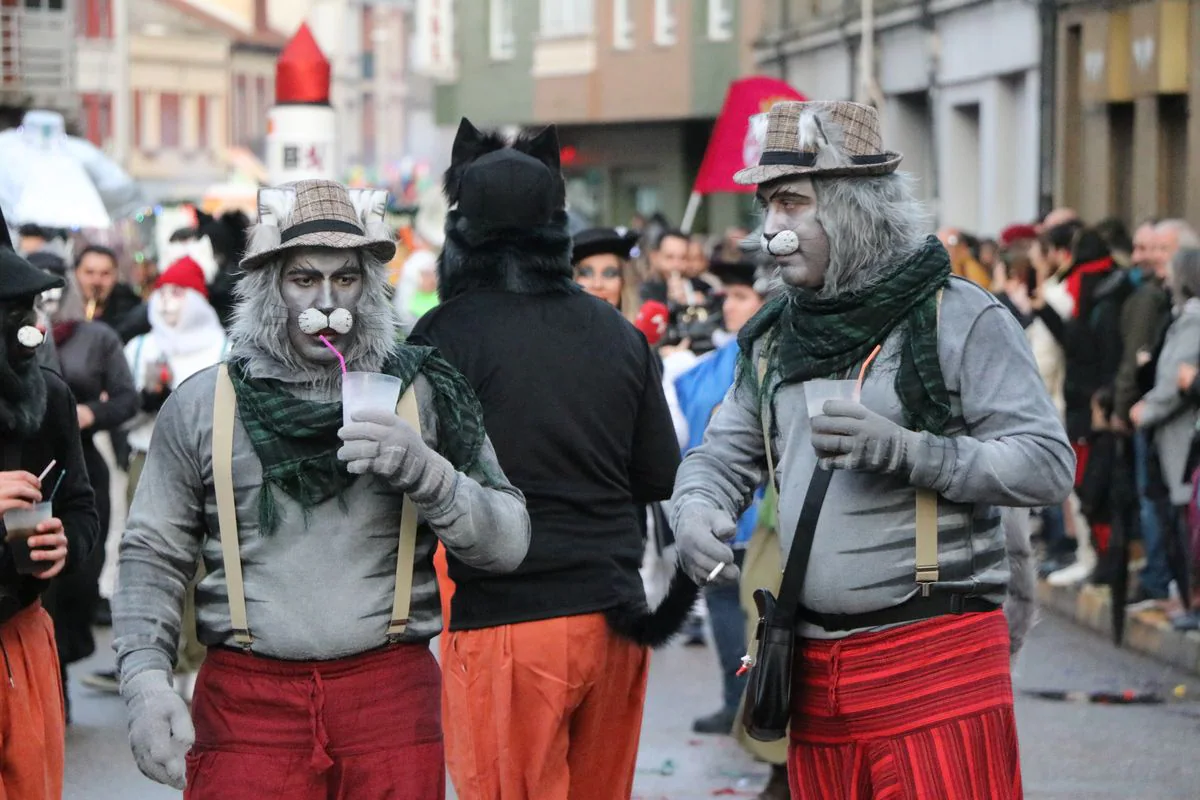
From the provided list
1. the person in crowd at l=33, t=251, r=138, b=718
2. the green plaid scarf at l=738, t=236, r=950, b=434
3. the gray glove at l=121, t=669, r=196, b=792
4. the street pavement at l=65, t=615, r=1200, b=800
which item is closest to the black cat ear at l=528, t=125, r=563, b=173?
the green plaid scarf at l=738, t=236, r=950, b=434

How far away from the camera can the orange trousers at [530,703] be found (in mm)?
5688

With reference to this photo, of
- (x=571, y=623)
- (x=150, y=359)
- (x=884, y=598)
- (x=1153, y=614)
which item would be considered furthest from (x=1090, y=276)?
(x=884, y=598)

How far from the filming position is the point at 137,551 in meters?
4.61

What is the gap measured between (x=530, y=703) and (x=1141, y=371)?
21.0 ft

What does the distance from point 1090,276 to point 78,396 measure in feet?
18.7

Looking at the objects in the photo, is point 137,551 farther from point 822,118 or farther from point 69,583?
point 69,583

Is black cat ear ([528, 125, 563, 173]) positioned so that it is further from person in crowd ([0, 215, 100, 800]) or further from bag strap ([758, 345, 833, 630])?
bag strap ([758, 345, 833, 630])

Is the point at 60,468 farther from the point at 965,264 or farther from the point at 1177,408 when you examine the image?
the point at 965,264

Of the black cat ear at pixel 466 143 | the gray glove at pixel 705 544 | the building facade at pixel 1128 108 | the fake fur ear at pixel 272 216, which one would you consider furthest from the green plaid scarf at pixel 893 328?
the building facade at pixel 1128 108

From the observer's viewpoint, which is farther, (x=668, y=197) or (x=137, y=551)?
(x=668, y=197)

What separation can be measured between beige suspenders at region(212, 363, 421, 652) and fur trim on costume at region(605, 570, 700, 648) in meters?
1.23

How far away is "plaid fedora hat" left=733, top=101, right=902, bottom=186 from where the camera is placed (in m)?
4.70

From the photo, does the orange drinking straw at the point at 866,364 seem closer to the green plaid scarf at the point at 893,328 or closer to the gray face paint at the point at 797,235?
the green plaid scarf at the point at 893,328

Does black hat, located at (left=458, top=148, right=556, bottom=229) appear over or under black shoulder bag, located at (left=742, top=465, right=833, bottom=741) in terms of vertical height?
over
